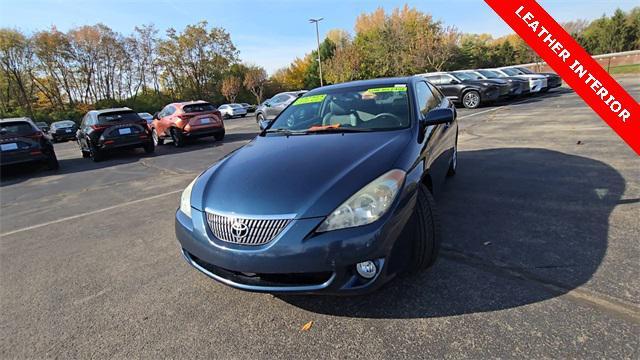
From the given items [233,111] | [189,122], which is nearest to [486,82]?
[189,122]

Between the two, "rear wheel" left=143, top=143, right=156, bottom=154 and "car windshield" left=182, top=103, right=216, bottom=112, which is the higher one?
"car windshield" left=182, top=103, right=216, bottom=112

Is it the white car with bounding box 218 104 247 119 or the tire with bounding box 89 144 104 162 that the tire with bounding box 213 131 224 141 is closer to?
the tire with bounding box 89 144 104 162

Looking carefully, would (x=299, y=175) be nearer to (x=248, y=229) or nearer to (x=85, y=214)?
(x=248, y=229)

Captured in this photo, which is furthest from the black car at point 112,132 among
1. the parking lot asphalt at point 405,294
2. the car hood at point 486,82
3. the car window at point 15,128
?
the car hood at point 486,82

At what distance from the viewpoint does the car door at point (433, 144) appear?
2896 millimetres

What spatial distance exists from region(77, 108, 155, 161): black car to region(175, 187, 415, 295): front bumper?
31.8 feet

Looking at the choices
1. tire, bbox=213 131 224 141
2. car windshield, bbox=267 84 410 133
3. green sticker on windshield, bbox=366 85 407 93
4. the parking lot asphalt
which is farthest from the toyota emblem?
tire, bbox=213 131 224 141

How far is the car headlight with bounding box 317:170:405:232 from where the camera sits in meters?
1.93

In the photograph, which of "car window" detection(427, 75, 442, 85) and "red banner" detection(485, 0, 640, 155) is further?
"car window" detection(427, 75, 442, 85)

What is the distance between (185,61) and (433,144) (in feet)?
165

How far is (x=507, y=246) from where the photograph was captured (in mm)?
2834

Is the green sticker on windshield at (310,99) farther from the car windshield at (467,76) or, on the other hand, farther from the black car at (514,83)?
the car windshield at (467,76)

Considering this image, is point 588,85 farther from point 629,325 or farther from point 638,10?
point 638,10

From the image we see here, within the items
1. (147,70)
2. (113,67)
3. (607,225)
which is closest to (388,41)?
(147,70)
